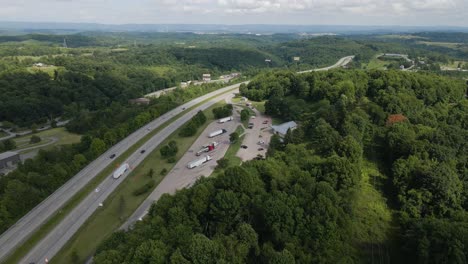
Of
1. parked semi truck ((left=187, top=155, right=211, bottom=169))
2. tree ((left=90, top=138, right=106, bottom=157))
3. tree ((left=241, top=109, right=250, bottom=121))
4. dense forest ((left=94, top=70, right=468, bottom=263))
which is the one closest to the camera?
dense forest ((left=94, top=70, right=468, bottom=263))

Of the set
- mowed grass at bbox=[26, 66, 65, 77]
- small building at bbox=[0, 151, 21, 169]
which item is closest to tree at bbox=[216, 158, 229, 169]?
small building at bbox=[0, 151, 21, 169]

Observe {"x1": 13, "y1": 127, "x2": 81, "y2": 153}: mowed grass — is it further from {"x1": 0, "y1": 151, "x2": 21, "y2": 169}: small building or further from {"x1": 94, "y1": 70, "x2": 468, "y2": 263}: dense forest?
{"x1": 94, "y1": 70, "x2": 468, "y2": 263}: dense forest

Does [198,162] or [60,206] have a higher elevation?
[198,162]

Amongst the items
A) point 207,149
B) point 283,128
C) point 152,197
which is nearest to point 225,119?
point 283,128

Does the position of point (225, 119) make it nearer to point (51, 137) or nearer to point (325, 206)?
point (51, 137)

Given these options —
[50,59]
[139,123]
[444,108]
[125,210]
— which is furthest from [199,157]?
[50,59]

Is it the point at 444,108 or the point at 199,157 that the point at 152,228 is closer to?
the point at 199,157
